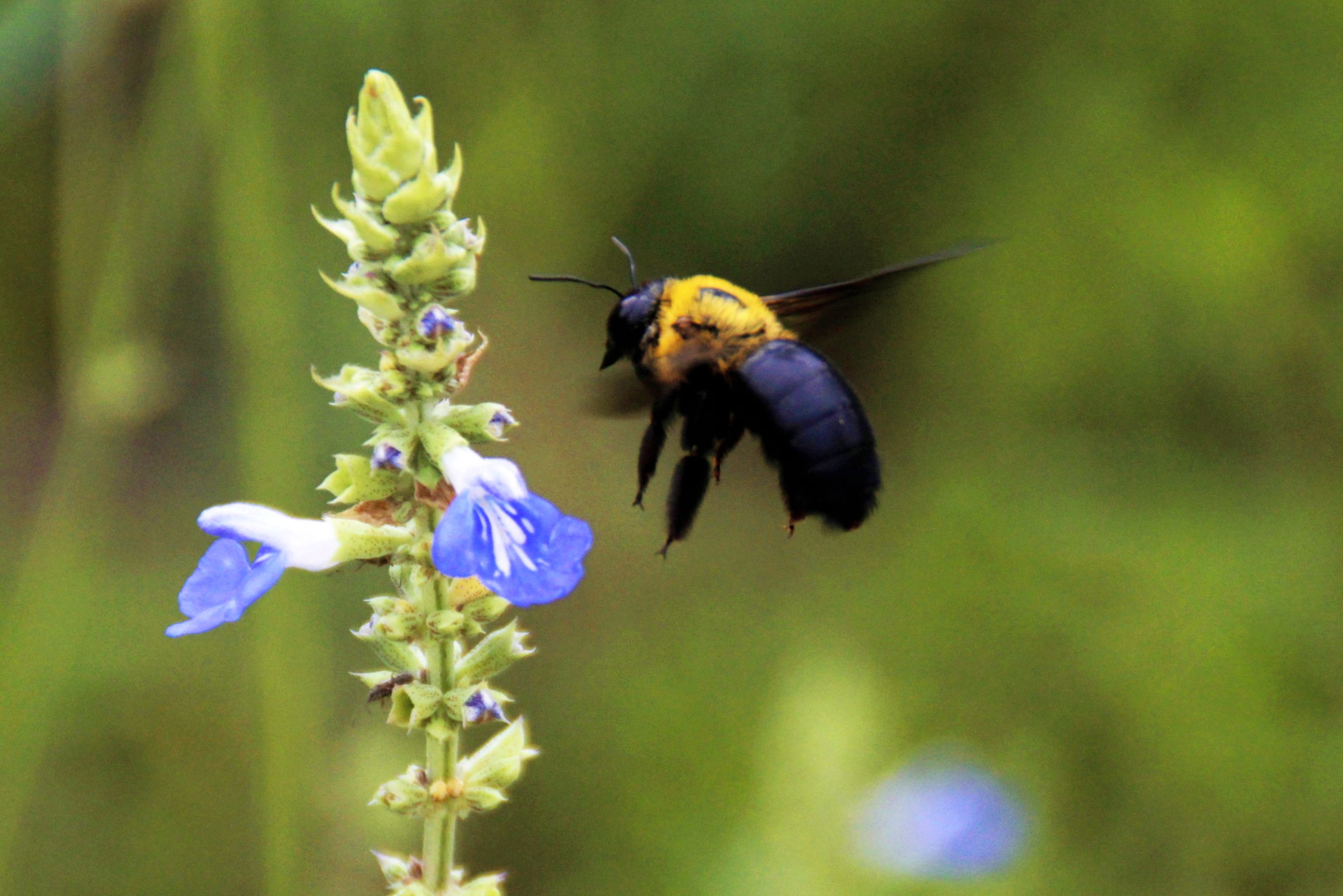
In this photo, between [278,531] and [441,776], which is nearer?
[441,776]

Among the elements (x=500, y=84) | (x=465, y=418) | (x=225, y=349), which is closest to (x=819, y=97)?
(x=500, y=84)

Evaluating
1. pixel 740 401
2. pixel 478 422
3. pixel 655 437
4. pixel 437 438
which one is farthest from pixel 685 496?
pixel 437 438

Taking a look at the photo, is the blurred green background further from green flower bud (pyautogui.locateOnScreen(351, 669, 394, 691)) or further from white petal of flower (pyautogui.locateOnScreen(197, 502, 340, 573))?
green flower bud (pyautogui.locateOnScreen(351, 669, 394, 691))

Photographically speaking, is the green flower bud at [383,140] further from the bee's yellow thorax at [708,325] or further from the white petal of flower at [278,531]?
the bee's yellow thorax at [708,325]

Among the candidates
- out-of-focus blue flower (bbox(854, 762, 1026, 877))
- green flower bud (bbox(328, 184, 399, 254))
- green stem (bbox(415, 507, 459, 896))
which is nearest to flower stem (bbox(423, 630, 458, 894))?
green stem (bbox(415, 507, 459, 896))

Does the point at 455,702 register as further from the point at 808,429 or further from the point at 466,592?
the point at 808,429

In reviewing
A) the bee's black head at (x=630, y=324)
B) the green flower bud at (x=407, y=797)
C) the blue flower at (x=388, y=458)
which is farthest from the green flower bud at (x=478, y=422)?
the bee's black head at (x=630, y=324)
